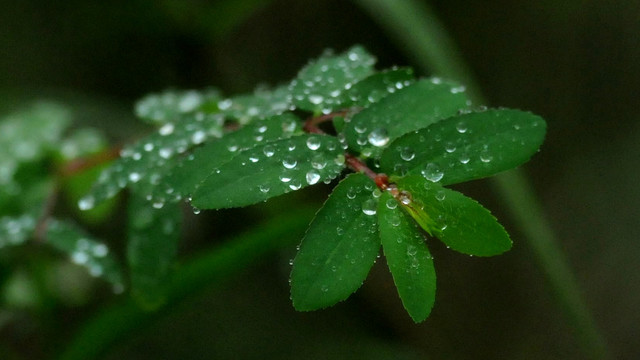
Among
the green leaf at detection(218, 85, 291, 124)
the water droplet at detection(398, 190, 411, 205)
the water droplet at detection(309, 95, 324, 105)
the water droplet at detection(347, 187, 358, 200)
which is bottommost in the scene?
the green leaf at detection(218, 85, 291, 124)

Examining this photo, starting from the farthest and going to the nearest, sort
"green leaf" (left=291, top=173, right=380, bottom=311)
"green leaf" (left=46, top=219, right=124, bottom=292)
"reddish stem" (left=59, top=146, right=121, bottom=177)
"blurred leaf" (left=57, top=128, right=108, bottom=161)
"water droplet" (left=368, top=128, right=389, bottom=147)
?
"blurred leaf" (left=57, top=128, right=108, bottom=161) → "reddish stem" (left=59, top=146, right=121, bottom=177) → "green leaf" (left=46, top=219, right=124, bottom=292) → "water droplet" (left=368, top=128, right=389, bottom=147) → "green leaf" (left=291, top=173, right=380, bottom=311)

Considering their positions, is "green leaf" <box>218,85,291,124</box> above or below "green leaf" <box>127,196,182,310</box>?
above

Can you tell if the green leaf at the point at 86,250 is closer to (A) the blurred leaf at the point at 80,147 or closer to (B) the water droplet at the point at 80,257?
(B) the water droplet at the point at 80,257

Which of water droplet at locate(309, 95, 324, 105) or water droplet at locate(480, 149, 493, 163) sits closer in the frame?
water droplet at locate(480, 149, 493, 163)

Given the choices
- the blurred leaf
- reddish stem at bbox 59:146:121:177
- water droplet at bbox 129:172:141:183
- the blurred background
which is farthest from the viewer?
Answer: the blurred background

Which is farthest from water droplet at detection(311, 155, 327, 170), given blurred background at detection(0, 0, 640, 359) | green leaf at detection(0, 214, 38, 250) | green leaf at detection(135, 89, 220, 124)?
blurred background at detection(0, 0, 640, 359)

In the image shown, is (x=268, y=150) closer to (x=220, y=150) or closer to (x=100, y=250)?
(x=220, y=150)

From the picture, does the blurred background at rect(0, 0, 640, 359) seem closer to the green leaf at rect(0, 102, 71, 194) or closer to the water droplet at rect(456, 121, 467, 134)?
the green leaf at rect(0, 102, 71, 194)
